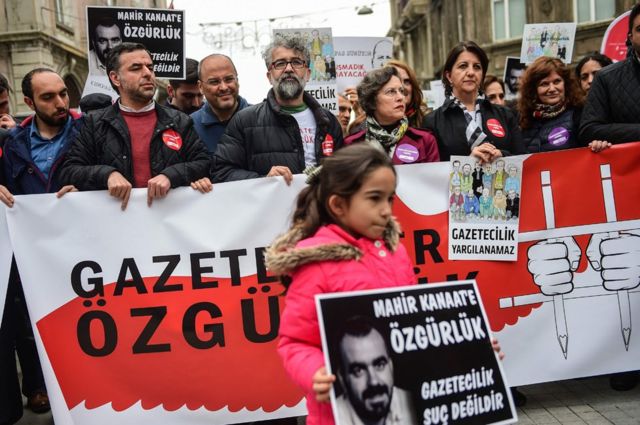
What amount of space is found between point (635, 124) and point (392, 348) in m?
3.01

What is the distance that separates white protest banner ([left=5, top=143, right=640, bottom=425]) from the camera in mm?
4102

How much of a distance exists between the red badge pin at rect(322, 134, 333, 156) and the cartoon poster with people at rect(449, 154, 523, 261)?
0.71 m

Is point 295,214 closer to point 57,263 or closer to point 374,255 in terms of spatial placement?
point 374,255

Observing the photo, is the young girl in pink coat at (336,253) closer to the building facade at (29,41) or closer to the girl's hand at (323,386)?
the girl's hand at (323,386)

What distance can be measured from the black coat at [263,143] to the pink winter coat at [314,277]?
1.90 meters

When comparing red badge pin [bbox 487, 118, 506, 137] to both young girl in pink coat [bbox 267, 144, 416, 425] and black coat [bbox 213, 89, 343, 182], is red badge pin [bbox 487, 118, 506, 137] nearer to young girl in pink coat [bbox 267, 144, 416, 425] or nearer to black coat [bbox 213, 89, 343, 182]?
black coat [bbox 213, 89, 343, 182]

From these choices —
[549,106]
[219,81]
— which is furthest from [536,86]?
[219,81]

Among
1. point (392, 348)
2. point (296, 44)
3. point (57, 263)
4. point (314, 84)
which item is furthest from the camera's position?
point (314, 84)

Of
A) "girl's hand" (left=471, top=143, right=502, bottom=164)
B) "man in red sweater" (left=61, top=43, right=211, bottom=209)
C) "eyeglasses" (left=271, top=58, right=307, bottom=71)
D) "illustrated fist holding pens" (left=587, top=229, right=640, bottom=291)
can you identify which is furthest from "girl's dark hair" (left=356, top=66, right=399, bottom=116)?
"illustrated fist holding pens" (left=587, top=229, right=640, bottom=291)

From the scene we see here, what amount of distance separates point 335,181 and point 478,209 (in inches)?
85.0

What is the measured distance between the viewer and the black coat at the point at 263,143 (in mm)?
4371

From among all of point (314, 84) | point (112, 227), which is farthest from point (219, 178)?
point (314, 84)

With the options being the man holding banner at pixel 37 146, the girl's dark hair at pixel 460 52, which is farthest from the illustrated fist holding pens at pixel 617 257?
the man holding banner at pixel 37 146

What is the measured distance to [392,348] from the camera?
227 cm
